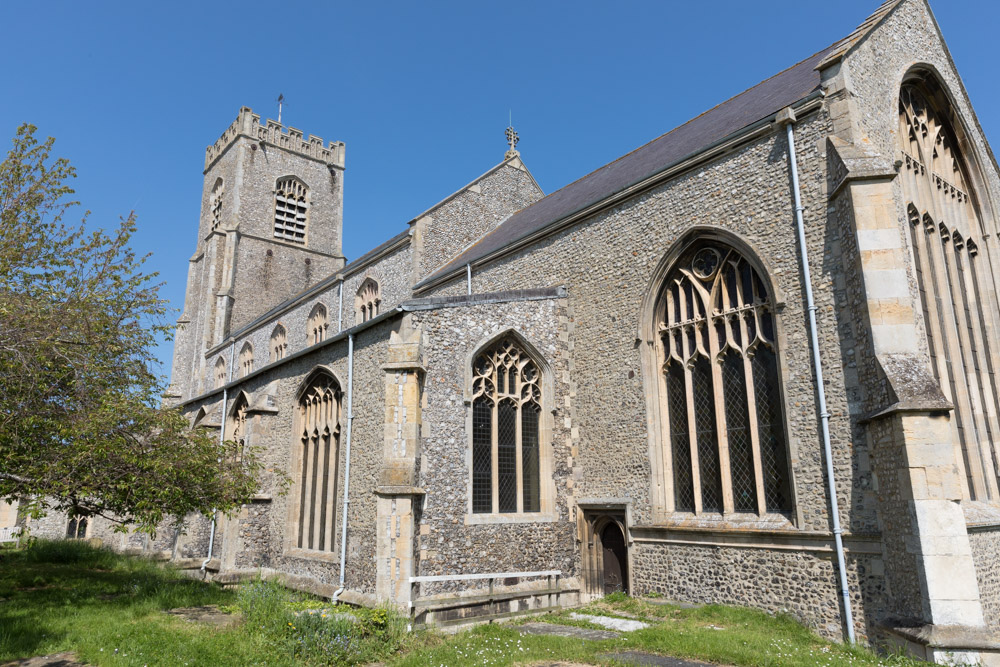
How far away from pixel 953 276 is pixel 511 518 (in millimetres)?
9144

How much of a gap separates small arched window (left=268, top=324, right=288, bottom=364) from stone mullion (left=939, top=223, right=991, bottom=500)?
79.0 feet

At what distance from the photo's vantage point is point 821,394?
938 centimetres

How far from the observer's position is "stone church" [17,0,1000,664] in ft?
28.3

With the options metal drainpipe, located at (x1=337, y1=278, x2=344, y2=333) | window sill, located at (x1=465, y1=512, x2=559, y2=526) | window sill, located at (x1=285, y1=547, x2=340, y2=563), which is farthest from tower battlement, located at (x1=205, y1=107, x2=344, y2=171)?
window sill, located at (x1=465, y1=512, x2=559, y2=526)

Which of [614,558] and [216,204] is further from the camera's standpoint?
[216,204]

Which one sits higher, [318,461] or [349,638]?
[318,461]

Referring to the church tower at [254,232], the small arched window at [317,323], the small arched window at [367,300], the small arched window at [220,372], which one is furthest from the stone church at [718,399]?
the church tower at [254,232]

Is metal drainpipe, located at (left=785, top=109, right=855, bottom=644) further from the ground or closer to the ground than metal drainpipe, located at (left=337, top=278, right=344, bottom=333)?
closer to the ground

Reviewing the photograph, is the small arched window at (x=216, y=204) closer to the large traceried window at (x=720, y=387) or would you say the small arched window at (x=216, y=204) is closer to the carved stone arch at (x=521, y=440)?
the carved stone arch at (x=521, y=440)

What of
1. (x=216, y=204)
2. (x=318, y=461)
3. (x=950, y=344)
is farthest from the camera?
(x=216, y=204)

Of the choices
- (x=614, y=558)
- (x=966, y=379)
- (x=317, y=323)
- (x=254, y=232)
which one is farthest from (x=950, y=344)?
(x=254, y=232)

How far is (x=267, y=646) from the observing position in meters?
7.92

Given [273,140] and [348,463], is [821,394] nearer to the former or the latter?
[348,463]

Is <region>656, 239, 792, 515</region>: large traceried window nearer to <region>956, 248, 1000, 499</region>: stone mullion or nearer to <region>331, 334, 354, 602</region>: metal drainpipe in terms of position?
<region>956, 248, 1000, 499</region>: stone mullion
